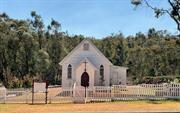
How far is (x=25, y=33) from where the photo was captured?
63.8m

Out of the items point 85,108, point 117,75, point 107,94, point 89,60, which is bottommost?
point 85,108

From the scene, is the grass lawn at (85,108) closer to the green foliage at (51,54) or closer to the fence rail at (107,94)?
the fence rail at (107,94)

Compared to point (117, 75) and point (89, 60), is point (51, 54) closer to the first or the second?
point (117, 75)

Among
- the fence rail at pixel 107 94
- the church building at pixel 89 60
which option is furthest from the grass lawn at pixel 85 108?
the church building at pixel 89 60

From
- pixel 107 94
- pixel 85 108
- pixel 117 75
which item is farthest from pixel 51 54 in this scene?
pixel 85 108

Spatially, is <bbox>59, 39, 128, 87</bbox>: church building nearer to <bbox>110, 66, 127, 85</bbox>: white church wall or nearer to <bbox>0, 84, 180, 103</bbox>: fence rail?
<bbox>110, 66, 127, 85</bbox>: white church wall

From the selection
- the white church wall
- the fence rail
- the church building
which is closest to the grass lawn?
the fence rail

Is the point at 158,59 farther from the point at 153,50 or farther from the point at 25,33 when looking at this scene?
the point at 25,33

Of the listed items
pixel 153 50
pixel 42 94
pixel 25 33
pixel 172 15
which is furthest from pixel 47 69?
pixel 172 15

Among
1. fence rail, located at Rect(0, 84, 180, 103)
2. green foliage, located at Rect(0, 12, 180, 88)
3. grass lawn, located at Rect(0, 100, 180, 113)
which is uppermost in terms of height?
green foliage, located at Rect(0, 12, 180, 88)

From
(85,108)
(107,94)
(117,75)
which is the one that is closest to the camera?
(85,108)

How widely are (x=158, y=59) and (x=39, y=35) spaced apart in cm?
2331

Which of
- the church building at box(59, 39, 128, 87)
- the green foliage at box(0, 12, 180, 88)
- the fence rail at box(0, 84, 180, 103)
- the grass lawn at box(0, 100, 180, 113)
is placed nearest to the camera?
the grass lawn at box(0, 100, 180, 113)

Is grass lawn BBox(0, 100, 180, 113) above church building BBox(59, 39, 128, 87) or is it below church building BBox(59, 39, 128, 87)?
below
